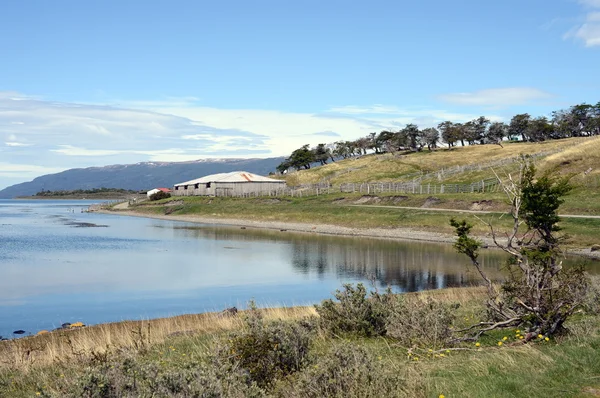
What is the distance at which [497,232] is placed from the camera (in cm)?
5209

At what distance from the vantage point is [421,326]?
12.2 metres

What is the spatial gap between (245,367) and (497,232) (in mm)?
46361

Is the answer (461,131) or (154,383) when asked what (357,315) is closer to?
(154,383)

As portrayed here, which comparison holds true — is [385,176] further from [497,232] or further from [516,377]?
[516,377]

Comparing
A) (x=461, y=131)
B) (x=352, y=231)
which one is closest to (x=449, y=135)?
(x=461, y=131)

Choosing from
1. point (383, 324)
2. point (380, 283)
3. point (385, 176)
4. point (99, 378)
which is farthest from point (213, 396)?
point (385, 176)

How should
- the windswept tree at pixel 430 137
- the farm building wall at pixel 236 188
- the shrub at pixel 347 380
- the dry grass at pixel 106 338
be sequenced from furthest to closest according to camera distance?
1. the windswept tree at pixel 430 137
2. the farm building wall at pixel 236 188
3. the dry grass at pixel 106 338
4. the shrub at pixel 347 380

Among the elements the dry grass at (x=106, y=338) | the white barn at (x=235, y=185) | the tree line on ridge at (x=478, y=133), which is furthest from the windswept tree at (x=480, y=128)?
the dry grass at (x=106, y=338)

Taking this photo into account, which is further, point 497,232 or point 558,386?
point 497,232

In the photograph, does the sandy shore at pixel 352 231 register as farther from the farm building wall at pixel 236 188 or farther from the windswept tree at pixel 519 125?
the windswept tree at pixel 519 125

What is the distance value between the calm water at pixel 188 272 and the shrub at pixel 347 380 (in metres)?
17.6

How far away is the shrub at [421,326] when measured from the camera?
11852mm

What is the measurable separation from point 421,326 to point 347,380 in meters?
4.42

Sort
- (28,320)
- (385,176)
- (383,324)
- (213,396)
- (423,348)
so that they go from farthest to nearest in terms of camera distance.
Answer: (385,176), (28,320), (383,324), (423,348), (213,396)
